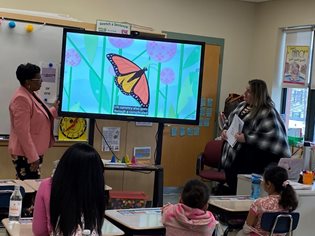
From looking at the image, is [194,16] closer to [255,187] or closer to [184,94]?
[184,94]

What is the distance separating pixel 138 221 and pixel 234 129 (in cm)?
185

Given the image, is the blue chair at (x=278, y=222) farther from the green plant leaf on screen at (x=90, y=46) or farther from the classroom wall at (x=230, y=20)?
the classroom wall at (x=230, y=20)

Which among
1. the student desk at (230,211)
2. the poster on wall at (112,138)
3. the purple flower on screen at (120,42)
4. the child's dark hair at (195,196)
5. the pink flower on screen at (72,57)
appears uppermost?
the purple flower on screen at (120,42)

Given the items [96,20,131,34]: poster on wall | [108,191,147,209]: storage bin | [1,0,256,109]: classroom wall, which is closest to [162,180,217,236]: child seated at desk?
[108,191,147,209]: storage bin

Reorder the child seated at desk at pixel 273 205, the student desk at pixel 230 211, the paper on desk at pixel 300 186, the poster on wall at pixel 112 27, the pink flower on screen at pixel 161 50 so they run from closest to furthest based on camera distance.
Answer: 1. the child seated at desk at pixel 273 205
2. the student desk at pixel 230 211
3. the paper on desk at pixel 300 186
4. the pink flower on screen at pixel 161 50
5. the poster on wall at pixel 112 27

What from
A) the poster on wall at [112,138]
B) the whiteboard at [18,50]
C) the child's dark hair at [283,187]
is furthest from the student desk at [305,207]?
the whiteboard at [18,50]

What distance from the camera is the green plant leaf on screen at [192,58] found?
16.0 feet

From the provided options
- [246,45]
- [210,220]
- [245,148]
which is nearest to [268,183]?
[210,220]

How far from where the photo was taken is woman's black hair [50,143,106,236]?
84.9 inches

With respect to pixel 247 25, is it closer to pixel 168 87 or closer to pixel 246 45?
pixel 246 45

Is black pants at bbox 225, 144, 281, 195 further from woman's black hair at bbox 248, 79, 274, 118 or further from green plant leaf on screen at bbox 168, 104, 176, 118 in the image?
green plant leaf on screen at bbox 168, 104, 176, 118

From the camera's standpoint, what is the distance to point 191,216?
2855mm

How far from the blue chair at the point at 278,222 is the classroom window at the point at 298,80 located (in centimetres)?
345

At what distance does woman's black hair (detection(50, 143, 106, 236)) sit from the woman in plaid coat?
258 cm
